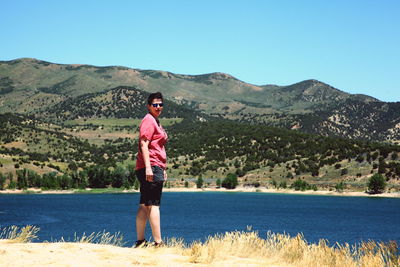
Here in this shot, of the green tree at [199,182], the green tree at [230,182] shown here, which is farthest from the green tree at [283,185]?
the green tree at [199,182]

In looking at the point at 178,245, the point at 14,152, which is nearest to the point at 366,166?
the point at 14,152

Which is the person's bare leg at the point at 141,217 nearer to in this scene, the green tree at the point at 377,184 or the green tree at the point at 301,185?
the green tree at the point at 377,184

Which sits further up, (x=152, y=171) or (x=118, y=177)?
(x=152, y=171)

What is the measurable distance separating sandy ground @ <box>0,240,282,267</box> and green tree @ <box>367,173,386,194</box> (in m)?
95.9

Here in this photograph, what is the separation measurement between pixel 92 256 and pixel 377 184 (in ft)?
321

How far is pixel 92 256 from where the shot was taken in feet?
31.6

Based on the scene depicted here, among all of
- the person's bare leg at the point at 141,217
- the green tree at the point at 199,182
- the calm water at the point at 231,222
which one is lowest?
the calm water at the point at 231,222

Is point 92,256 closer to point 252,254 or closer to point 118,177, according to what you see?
point 252,254

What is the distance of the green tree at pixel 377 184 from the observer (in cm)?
10094

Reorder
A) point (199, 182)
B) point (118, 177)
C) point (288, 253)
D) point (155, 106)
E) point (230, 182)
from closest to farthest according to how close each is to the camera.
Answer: point (288, 253) → point (155, 106) → point (118, 177) → point (199, 182) → point (230, 182)

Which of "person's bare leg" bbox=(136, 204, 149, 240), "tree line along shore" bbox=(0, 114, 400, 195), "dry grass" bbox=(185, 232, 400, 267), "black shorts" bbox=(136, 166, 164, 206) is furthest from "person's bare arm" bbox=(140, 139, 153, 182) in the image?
"tree line along shore" bbox=(0, 114, 400, 195)

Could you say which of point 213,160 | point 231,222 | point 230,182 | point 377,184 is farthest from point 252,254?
point 213,160

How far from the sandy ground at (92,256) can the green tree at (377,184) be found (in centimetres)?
9586

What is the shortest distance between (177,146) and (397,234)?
10342 cm
